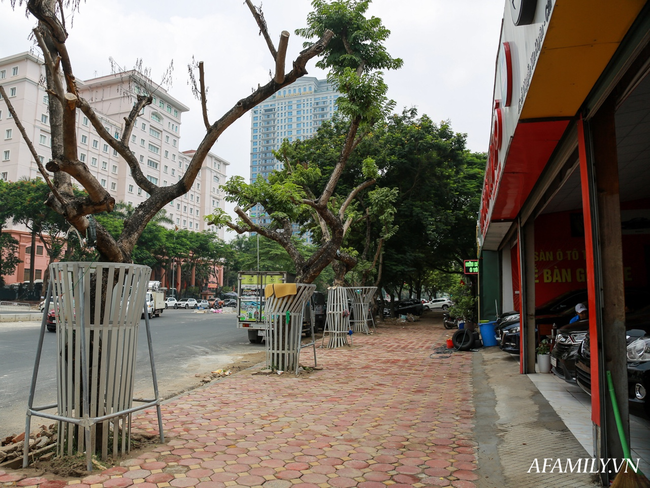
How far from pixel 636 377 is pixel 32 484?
5208 millimetres

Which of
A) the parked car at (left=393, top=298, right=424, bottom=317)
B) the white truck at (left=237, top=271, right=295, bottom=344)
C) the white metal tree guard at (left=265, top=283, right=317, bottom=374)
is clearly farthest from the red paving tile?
the parked car at (left=393, top=298, right=424, bottom=317)

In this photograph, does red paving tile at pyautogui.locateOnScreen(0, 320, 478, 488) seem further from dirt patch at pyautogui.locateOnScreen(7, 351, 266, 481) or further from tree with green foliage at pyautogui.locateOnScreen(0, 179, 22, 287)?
tree with green foliage at pyautogui.locateOnScreen(0, 179, 22, 287)

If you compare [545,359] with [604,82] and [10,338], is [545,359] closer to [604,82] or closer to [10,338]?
[604,82]

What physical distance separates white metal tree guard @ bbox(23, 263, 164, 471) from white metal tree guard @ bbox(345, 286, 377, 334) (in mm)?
13519

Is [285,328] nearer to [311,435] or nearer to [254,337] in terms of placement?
[311,435]

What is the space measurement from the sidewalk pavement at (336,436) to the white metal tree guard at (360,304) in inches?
350

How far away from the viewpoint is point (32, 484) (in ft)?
12.2

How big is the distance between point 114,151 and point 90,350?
74.5 m

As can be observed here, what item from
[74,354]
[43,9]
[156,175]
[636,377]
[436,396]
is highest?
[156,175]

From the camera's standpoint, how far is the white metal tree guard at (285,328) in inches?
373

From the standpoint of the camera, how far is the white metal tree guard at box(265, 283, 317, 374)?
948cm

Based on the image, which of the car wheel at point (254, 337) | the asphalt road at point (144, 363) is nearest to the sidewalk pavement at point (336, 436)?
the asphalt road at point (144, 363)

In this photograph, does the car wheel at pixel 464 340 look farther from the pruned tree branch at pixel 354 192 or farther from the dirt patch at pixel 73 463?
the dirt patch at pixel 73 463

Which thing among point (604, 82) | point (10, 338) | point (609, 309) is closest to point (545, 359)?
point (609, 309)
